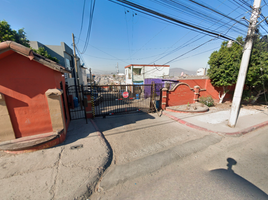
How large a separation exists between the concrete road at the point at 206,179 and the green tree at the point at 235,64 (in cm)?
700

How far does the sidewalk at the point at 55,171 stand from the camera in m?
2.44

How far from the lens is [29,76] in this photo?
366 cm

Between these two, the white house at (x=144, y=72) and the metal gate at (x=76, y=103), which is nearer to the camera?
the metal gate at (x=76, y=103)

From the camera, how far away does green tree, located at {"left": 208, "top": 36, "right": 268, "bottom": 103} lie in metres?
7.85

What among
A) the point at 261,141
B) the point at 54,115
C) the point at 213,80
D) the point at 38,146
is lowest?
the point at 261,141

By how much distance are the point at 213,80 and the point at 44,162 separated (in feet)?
42.9

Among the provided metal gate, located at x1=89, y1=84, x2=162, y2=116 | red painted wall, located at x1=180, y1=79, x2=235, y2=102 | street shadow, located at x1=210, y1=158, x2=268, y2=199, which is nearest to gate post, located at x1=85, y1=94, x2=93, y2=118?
metal gate, located at x1=89, y1=84, x2=162, y2=116

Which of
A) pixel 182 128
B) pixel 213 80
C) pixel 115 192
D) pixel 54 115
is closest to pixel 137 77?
pixel 213 80

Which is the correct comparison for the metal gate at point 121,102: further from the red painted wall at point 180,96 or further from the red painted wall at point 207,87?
the red painted wall at point 207,87

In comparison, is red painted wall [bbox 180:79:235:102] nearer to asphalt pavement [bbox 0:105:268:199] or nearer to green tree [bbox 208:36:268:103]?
green tree [bbox 208:36:268:103]

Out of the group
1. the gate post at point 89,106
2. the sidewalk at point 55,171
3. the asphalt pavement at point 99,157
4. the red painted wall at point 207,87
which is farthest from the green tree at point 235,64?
the sidewalk at point 55,171

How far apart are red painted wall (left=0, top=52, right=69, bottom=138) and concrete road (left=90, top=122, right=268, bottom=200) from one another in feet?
11.3

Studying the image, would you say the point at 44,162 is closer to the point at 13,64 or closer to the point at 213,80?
the point at 13,64

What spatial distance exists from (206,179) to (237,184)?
27.7 inches
